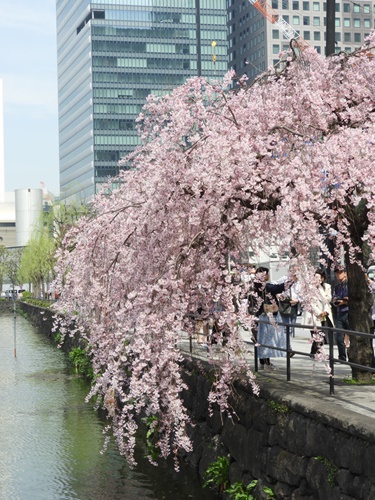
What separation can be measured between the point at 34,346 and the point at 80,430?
24.7 m

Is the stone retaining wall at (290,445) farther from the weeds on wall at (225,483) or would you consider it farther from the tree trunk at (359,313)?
the tree trunk at (359,313)

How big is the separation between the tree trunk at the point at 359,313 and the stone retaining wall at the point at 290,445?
1.89m

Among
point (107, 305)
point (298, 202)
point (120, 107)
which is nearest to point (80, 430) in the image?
point (107, 305)

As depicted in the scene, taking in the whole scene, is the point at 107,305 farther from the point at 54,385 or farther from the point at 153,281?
the point at 54,385

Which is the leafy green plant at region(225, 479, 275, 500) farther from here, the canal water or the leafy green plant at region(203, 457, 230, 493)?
the canal water

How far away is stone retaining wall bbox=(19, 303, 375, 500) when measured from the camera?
8398 mm

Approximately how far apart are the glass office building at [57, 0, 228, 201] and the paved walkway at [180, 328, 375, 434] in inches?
5708

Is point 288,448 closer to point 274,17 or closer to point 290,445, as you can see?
point 290,445

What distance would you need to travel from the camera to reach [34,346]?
140 ft

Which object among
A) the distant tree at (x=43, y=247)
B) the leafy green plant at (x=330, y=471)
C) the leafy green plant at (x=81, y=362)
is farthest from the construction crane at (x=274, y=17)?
the leafy green plant at (x=330, y=471)

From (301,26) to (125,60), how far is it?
31.6 metres

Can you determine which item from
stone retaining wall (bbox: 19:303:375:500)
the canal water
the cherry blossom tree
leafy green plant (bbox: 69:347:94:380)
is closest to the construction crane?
leafy green plant (bbox: 69:347:94:380)

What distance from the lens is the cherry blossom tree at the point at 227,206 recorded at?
35.1 feet

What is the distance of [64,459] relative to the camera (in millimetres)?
15719
